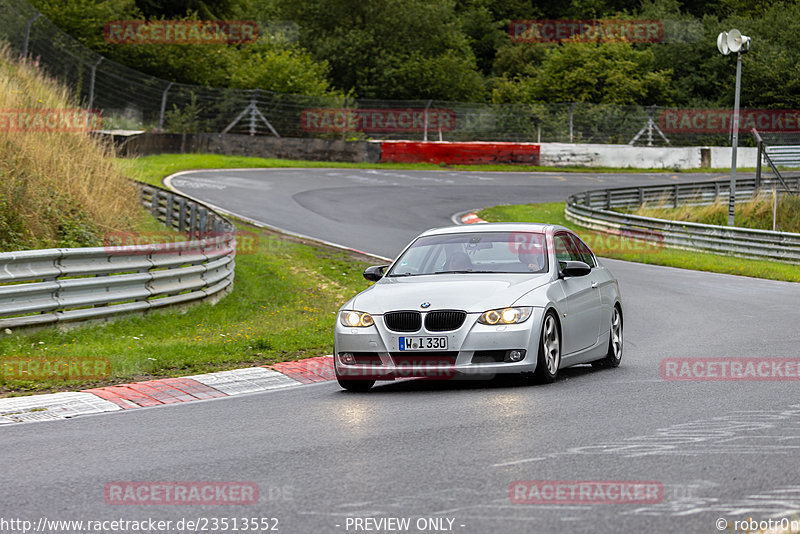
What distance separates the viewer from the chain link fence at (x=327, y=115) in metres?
44.8

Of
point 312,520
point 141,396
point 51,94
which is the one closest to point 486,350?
point 141,396

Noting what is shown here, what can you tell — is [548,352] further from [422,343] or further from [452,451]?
[452,451]

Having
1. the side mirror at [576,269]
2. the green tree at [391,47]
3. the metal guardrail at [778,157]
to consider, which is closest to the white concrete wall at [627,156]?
the metal guardrail at [778,157]

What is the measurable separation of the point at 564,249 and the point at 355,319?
9.03ft

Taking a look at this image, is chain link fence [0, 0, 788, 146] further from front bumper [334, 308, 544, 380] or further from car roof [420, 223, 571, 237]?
front bumper [334, 308, 544, 380]

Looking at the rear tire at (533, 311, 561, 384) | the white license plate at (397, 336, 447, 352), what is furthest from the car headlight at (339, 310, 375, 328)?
the rear tire at (533, 311, 561, 384)

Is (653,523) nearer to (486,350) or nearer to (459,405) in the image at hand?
(459,405)

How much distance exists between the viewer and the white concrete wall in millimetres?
52312

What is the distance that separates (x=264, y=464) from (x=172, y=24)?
55643 millimetres

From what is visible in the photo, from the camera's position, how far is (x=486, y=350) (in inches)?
380

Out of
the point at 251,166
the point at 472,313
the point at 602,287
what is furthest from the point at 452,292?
the point at 251,166

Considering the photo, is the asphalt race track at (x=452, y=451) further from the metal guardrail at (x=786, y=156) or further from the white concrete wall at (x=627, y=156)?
the white concrete wall at (x=627, y=156)

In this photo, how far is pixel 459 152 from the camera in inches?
1987

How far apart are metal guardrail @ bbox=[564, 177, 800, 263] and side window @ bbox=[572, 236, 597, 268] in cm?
1696
